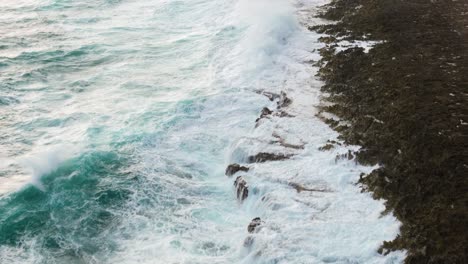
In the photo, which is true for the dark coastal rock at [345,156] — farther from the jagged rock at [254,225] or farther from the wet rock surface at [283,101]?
the wet rock surface at [283,101]

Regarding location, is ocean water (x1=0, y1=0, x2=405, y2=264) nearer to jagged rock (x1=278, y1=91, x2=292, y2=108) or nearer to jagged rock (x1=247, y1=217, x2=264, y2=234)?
jagged rock (x1=247, y1=217, x2=264, y2=234)

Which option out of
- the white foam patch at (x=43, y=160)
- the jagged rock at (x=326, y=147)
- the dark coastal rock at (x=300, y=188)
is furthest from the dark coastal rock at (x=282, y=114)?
the white foam patch at (x=43, y=160)

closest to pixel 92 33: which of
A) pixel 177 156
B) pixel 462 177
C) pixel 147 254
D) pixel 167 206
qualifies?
pixel 177 156

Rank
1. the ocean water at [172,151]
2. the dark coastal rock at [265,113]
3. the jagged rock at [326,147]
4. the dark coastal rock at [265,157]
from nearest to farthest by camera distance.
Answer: the ocean water at [172,151], the jagged rock at [326,147], the dark coastal rock at [265,157], the dark coastal rock at [265,113]

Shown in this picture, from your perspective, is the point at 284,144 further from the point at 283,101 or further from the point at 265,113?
the point at 283,101

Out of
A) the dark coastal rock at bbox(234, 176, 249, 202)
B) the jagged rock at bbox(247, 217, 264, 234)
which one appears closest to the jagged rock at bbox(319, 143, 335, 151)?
the dark coastal rock at bbox(234, 176, 249, 202)

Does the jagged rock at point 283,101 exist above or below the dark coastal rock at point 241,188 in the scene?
above
